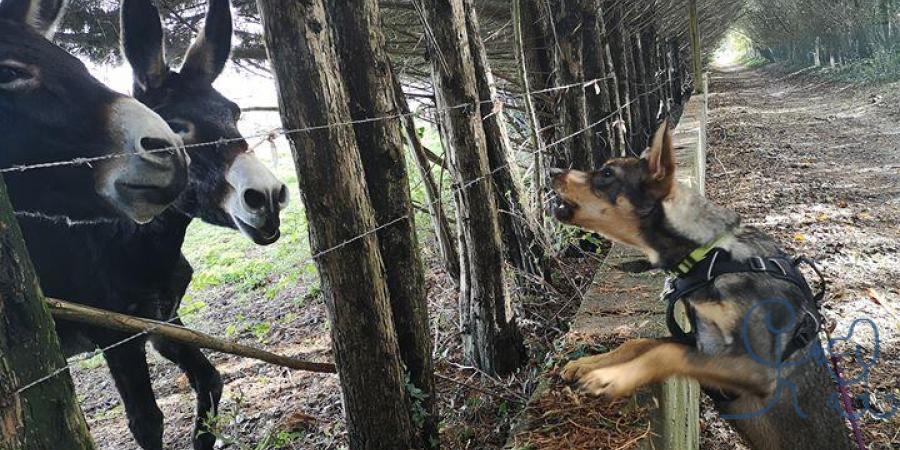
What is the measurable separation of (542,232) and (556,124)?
6.29 feet

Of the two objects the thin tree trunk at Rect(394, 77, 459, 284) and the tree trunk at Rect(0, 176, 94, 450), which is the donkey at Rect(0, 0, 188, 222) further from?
the thin tree trunk at Rect(394, 77, 459, 284)

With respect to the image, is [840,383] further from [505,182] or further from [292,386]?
[292,386]

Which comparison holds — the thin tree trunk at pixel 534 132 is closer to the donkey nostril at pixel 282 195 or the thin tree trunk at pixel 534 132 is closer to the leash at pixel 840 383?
the leash at pixel 840 383

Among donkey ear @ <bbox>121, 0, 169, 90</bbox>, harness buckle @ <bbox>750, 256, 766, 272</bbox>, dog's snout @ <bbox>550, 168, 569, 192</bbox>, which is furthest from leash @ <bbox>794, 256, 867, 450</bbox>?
donkey ear @ <bbox>121, 0, 169, 90</bbox>

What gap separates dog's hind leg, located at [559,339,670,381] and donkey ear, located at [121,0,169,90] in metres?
2.39

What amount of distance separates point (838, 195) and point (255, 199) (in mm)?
10452

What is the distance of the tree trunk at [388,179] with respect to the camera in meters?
3.41

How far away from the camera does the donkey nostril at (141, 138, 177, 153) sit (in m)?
2.30

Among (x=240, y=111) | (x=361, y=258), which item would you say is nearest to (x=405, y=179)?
(x=361, y=258)

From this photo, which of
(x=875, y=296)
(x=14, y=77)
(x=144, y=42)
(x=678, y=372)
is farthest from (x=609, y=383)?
(x=875, y=296)

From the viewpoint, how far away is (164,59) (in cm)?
270

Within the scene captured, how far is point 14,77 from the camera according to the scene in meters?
2.15

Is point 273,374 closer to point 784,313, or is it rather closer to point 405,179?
point 405,179

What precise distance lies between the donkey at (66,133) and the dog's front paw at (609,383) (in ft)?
6.71
